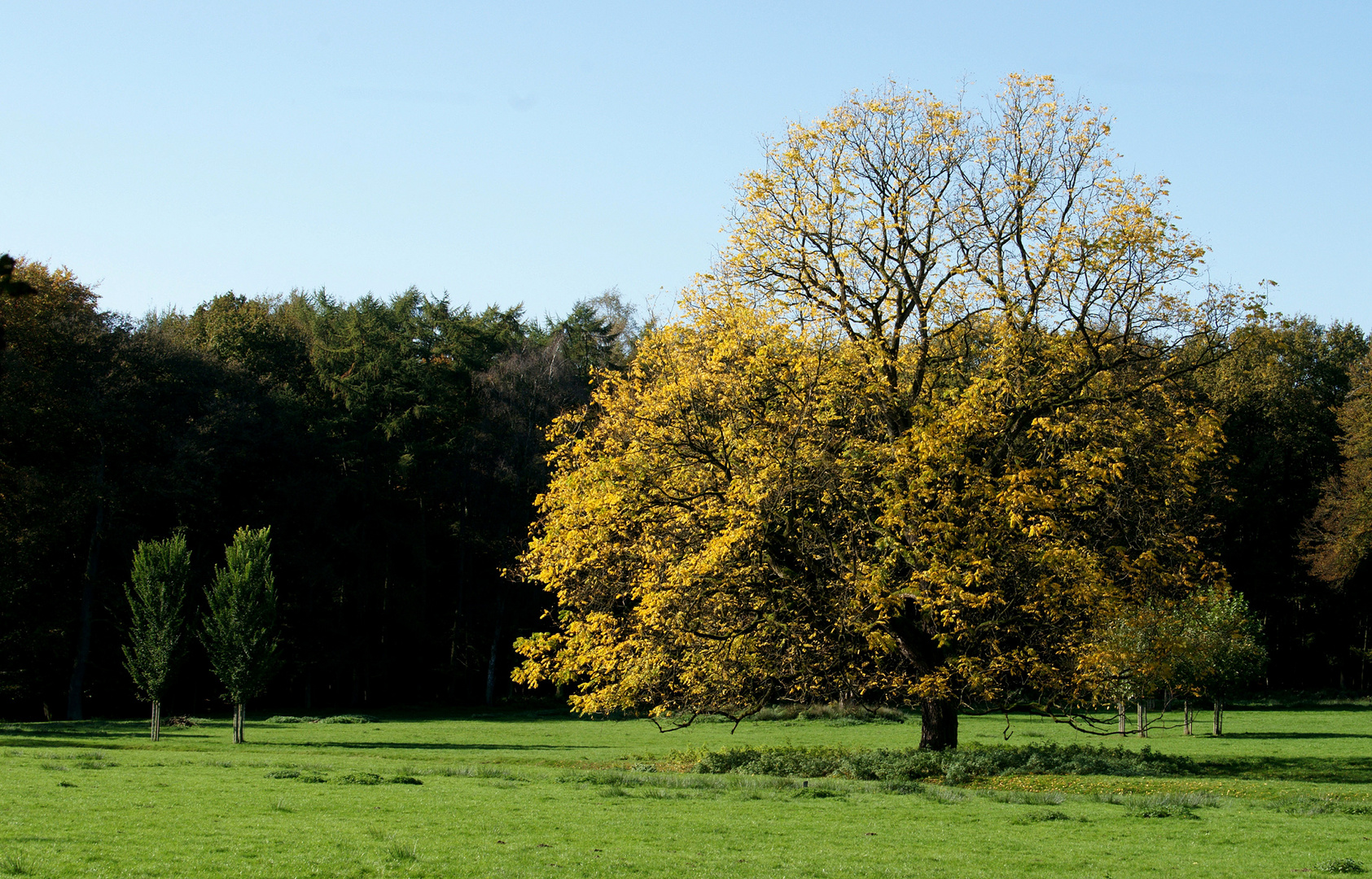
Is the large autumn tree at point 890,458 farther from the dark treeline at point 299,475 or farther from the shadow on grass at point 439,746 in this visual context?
the dark treeline at point 299,475

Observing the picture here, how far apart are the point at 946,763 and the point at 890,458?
612 centimetres

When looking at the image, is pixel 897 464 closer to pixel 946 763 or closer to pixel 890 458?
pixel 890 458

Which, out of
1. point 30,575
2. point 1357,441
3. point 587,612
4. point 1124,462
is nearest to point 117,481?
point 30,575

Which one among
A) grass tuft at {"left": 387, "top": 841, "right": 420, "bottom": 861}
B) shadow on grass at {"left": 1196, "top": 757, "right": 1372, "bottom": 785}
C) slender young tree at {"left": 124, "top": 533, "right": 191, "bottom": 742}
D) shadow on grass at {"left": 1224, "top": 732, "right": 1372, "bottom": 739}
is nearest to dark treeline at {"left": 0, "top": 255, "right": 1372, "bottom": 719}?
slender young tree at {"left": 124, "top": 533, "right": 191, "bottom": 742}

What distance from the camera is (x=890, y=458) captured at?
67.8 feet

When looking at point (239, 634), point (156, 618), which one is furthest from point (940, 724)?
point (156, 618)

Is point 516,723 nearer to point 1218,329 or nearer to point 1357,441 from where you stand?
point 1218,329

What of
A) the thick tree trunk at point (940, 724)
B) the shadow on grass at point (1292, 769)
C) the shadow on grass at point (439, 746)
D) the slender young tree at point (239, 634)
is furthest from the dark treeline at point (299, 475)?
the shadow on grass at point (1292, 769)

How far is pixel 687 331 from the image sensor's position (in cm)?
2277

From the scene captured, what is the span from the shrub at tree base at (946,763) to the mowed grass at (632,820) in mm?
685

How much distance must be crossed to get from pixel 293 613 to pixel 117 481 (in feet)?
36.5

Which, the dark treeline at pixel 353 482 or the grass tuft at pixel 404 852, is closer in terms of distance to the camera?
the grass tuft at pixel 404 852

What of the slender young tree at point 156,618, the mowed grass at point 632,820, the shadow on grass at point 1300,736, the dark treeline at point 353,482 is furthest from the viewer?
the dark treeline at point 353,482

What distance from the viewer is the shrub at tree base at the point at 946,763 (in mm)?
20984
